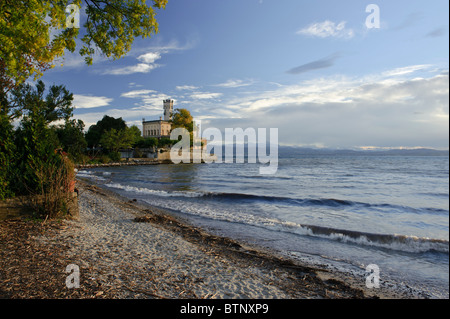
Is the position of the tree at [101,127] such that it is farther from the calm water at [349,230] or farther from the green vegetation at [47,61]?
the green vegetation at [47,61]

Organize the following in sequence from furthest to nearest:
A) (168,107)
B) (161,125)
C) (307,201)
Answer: (161,125) → (168,107) → (307,201)

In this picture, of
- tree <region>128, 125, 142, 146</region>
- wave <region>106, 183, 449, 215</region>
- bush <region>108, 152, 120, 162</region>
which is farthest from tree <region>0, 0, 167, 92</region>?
tree <region>128, 125, 142, 146</region>

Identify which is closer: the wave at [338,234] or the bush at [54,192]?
the bush at [54,192]

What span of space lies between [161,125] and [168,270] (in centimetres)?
10013

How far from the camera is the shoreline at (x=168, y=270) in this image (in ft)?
13.3

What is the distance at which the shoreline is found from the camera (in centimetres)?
405

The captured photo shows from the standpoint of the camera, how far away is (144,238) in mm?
7285

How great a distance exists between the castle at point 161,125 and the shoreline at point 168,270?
9063 cm

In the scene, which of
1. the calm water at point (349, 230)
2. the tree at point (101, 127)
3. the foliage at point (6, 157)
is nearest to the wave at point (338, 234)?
the calm water at point (349, 230)

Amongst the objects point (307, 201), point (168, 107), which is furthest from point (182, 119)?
point (307, 201)

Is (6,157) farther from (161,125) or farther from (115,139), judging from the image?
(161,125)

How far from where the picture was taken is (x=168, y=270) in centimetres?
498

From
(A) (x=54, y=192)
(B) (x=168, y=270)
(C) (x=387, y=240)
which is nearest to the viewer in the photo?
(B) (x=168, y=270)
